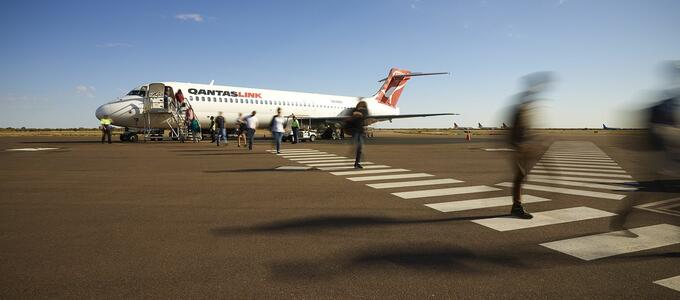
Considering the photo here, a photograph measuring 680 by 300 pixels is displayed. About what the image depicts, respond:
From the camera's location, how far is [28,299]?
8.52 feet

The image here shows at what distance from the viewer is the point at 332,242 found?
3887 millimetres

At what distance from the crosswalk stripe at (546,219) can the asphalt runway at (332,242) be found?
0.04m

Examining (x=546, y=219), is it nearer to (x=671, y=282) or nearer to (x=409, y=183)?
(x=671, y=282)

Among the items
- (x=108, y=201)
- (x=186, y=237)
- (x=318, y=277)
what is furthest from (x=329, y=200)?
(x=108, y=201)

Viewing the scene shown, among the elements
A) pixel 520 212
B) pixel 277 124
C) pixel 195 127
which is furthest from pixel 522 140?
pixel 195 127

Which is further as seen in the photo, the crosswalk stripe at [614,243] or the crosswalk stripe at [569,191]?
the crosswalk stripe at [569,191]

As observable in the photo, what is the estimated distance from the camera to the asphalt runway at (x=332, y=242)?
112 inches

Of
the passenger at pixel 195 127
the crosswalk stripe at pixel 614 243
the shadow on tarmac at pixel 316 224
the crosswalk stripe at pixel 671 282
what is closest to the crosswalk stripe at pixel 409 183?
the shadow on tarmac at pixel 316 224

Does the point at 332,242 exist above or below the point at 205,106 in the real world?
below

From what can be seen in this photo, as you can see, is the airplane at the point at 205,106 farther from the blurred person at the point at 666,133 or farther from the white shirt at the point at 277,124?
the blurred person at the point at 666,133

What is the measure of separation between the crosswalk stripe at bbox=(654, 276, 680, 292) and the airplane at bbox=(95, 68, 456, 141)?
15788 millimetres

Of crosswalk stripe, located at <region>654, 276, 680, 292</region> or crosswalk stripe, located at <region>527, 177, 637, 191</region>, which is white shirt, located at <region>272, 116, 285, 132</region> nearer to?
crosswalk stripe, located at <region>527, 177, 637, 191</region>

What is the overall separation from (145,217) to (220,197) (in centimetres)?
147

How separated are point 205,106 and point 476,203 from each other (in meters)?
21.9
